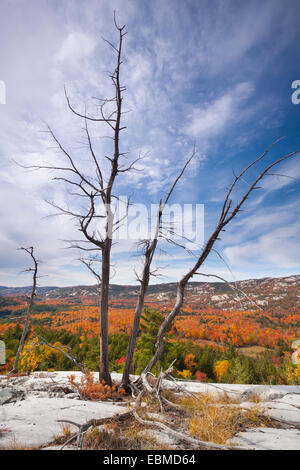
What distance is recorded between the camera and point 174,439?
298 centimetres

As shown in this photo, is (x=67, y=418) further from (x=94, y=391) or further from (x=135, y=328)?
(x=135, y=328)

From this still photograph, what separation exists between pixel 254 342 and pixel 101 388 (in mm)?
105899

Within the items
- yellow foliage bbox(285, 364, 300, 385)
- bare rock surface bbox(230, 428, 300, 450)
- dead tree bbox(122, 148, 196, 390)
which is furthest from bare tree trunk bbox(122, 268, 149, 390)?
yellow foliage bbox(285, 364, 300, 385)

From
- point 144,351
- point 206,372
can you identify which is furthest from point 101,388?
point 206,372

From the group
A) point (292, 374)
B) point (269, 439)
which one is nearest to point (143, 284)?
point (269, 439)

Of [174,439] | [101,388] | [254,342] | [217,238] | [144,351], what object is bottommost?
[254,342]

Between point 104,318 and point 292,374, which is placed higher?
point 104,318

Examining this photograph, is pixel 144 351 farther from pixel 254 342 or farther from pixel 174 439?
pixel 254 342

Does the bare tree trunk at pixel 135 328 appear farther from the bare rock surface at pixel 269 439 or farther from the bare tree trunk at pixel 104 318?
the bare rock surface at pixel 269 439

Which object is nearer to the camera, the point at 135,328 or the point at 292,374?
the point at 135,328

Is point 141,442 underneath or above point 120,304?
above

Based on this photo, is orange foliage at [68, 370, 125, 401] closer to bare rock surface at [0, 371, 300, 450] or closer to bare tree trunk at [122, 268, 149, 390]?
bare rock surface at [0, 371, 300, 450]

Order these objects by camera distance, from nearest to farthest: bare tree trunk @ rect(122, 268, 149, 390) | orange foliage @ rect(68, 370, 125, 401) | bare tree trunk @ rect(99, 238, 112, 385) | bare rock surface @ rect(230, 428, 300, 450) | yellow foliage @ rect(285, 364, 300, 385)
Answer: bare rock surface @ rect(230, 428, 300, 450), orange foliage @ rect(68, 370, 125, 401), bare tree trunk @ rect(99, 238, 112, 385), bare tree trunk @ rect(122, 268, 149, 390), yellow foliage @ rect(285, 364, 300, 385)
